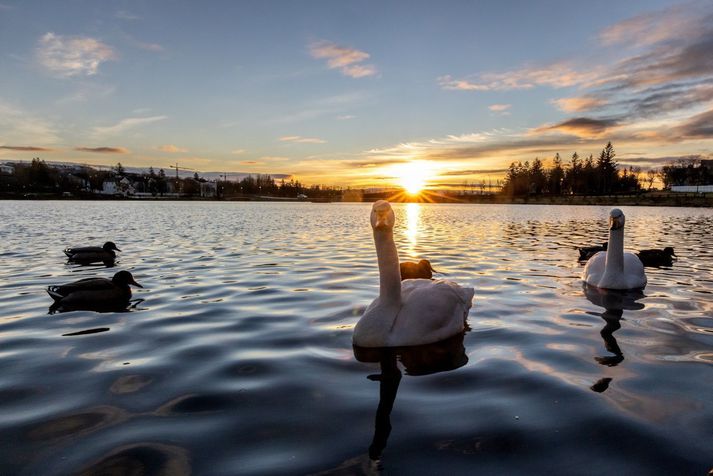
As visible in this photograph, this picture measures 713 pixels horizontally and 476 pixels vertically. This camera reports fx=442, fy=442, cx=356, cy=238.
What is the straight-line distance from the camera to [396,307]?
21.5 ft

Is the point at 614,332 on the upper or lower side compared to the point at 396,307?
lower

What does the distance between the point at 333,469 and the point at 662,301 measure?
29.6 feet

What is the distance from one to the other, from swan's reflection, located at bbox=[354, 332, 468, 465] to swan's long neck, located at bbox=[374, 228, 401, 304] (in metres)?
0.77

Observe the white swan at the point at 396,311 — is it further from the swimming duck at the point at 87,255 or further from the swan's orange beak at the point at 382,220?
the swimming duck at the point at 87,255

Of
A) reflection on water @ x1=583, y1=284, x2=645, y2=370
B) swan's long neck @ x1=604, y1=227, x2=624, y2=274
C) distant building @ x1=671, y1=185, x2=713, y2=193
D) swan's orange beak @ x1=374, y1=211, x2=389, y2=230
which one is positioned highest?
distant building @ x1=671, y1=185, x2=713, y2=193

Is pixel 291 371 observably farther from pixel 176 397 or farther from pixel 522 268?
pixel 522 268

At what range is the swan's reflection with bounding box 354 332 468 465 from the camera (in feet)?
15.8

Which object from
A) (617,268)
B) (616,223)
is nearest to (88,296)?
(617,268)

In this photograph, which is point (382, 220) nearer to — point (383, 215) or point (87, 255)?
point (383, 215)

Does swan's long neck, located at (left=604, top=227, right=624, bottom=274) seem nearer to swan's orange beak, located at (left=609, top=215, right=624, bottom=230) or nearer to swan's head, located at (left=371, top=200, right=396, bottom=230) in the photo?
swan's orange beak, located at (left=609, top=215, right=624, bottom=230)

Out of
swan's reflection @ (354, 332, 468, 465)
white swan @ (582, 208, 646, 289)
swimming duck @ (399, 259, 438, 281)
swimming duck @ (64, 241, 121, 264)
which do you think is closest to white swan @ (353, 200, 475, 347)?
swan's reflection @ (354, 332, 468, 465)

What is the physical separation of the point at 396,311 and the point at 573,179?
7226 inches

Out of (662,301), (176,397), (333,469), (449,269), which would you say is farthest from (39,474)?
(449,269)

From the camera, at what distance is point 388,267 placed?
21.2 ft
